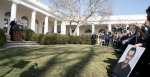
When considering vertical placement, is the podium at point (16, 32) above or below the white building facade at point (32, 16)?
below

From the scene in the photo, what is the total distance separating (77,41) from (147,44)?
1248 centimetres

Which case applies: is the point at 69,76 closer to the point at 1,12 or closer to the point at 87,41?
the point at 87,41

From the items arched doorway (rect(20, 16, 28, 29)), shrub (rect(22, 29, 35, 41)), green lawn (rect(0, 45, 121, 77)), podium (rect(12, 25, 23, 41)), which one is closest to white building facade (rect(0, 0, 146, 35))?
arched doorway (rect(20, 16, 28, 29))

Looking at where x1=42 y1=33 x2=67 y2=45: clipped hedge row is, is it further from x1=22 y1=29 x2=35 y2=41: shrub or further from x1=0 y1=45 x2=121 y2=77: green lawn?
x1=0 y1=45 x2=121 y2=77: green lawn

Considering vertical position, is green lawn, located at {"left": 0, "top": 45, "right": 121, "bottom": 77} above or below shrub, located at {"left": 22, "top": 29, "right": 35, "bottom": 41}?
below

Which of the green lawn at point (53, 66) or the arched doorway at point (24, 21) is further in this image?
the arched doorway at point (24, 21)

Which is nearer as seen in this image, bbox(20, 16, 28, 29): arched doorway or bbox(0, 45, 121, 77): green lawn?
bbox(0, 45, 121, 77): green lawn

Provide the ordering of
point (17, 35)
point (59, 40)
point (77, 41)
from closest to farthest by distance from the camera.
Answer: point (17, 35)
point (59, 40)
point (77, 41)

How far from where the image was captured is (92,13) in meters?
17.0

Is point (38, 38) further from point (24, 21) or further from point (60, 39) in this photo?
point (24, 21)

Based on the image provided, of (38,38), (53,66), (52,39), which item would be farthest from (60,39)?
(53,66)

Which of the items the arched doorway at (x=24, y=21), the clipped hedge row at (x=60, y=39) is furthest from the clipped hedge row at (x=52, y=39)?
the arched doorway at (x=24, y=21)

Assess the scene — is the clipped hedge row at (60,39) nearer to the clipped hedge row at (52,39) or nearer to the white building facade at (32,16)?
the clipped hedge row at (52,39)

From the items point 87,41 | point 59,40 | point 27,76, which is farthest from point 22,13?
point 27,76
